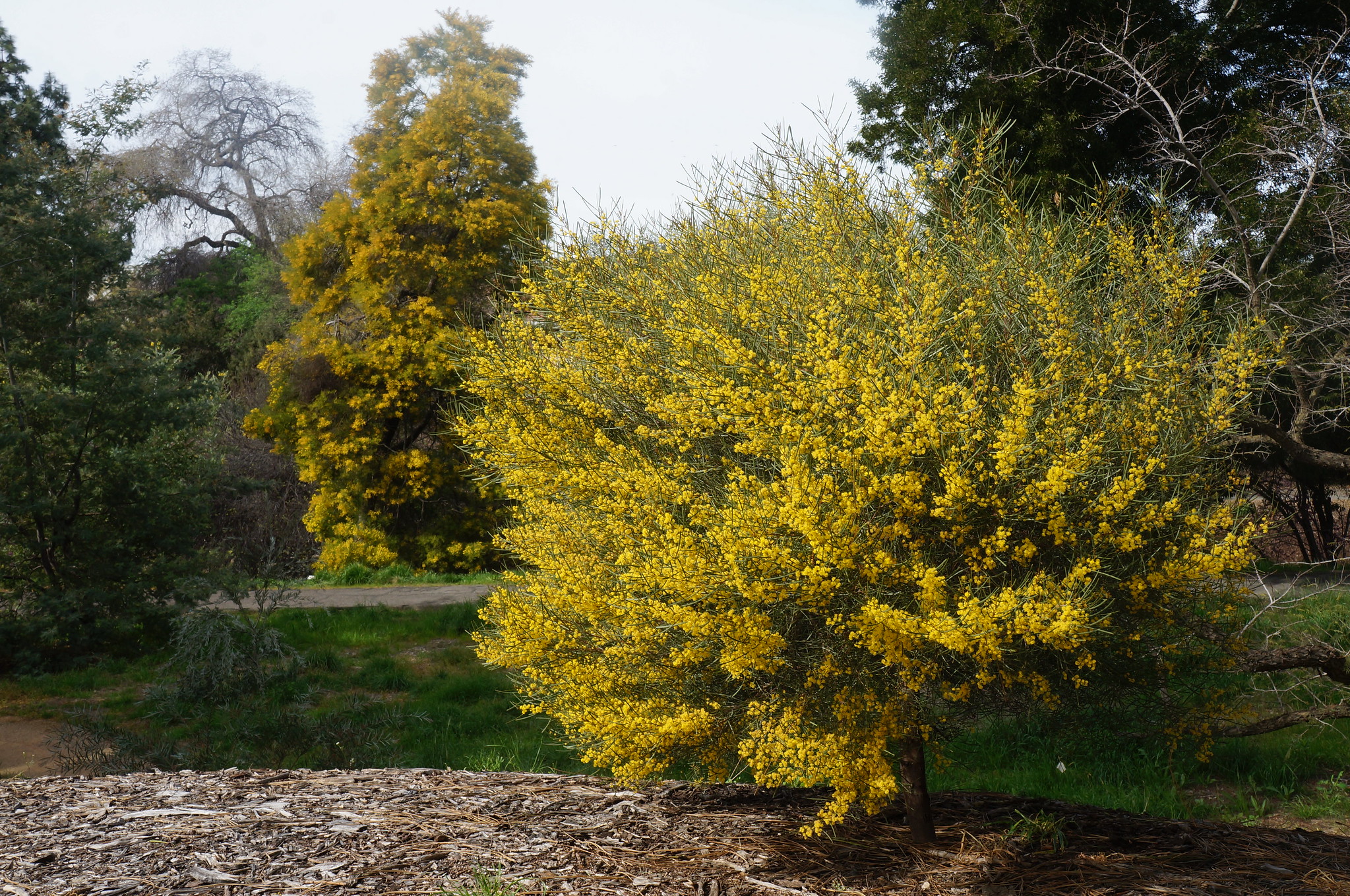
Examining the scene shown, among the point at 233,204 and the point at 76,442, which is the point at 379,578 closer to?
the point at 76,442

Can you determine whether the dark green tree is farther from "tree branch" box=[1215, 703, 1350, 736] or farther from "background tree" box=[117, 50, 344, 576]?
"background tree" box=[117, 50, 344, 576]

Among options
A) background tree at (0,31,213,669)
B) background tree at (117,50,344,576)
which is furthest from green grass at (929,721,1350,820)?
background tree at (117,50,344,576)

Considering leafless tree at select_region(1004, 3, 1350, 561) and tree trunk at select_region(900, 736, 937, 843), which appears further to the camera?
leafless tree at select_region(1004, 3, 1350, 561)

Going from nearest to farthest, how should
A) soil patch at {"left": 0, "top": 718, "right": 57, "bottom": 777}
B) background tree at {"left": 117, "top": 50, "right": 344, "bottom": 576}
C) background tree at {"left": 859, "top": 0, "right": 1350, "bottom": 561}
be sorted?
soil patch at {"left": 0, "top": 718, "right": 57, "bottom": 777} → background tree at {"left": 859, "top": 0, "right": 1350, "bottom": 561} → background tree at {"left": 117, "top": 50, "right": 344, "bottom": 576}

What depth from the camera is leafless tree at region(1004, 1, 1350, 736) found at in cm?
527

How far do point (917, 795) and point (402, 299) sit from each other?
13296 millimetres

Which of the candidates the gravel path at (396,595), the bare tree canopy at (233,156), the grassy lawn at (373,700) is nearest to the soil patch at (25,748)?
the grassy lawn at (373,700)

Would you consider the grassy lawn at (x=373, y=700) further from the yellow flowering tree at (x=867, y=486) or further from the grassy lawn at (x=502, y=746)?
the yellow flowering tree at (x=867, y=486)

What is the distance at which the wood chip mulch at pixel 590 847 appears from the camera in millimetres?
3262

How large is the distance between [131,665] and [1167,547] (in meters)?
8.71

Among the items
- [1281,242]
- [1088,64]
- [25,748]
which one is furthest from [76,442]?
[1088,64]

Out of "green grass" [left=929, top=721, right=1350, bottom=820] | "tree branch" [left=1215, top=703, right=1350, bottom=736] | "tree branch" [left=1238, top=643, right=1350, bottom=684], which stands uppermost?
"tree branch" [left=1238, top=643, right=1350, bottom=684]

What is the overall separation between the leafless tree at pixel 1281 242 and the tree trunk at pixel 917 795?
Answer: 1.20 meters

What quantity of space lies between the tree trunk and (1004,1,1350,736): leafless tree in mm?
1205
